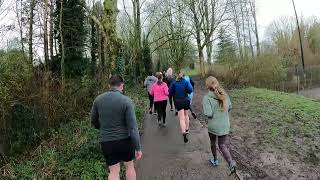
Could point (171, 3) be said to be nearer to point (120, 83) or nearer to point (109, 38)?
point (109, 38)

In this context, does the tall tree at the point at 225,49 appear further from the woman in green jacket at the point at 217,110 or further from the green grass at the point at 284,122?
the woman in green jacket at the point at 217,110

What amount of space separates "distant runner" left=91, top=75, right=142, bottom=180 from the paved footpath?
228 cm

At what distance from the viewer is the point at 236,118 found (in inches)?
662

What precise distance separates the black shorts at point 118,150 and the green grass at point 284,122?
6315mm

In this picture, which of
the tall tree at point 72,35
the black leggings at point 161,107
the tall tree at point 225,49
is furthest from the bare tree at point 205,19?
the black leggings at point 161,107

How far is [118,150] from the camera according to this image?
21.8ft

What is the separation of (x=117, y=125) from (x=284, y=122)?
10.4 meters

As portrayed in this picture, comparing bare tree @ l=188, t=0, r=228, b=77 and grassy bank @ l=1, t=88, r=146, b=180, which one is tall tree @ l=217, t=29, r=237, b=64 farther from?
grassy bank @ l=1, t=88, r=146, b=180

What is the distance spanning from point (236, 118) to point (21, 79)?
27.1ft

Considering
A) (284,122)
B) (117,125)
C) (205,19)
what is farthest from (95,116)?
(205,19)

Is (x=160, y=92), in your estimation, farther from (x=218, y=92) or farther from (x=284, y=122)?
(x=218, y=92)

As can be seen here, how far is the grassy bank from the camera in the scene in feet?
27.0

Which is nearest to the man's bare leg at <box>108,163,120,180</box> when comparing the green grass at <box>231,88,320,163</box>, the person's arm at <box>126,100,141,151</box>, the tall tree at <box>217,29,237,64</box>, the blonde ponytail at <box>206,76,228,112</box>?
the person's arm at <box>126,100,141,151</box>

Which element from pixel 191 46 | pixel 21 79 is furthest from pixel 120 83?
pixel 191 46
